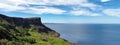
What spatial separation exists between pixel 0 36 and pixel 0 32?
19.8ft

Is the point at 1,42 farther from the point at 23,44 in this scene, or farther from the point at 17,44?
the point at 23,44

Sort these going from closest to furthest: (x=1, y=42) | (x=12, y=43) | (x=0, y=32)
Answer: (x=1, y=42) < (x=12, y=43) < (x=0, y=32)

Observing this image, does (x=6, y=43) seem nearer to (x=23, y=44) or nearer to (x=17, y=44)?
(x=17, y=44)

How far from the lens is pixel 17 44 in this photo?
184250 millimetres

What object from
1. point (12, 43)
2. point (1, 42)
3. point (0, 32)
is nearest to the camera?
point (1, 42)

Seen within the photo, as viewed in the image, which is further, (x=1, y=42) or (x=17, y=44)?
(x=17, y=44)

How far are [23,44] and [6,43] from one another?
972 inches

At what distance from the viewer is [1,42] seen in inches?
6629

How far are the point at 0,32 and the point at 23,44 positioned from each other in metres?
23.3

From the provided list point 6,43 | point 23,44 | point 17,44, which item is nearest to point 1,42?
point 6,43

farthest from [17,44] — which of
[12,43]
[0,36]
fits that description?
[0,36]

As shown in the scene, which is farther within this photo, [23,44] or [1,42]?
[23,44]

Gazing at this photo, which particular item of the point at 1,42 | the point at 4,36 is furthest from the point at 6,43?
the point at 4,36

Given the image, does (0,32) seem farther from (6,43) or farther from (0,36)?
(6,43)
